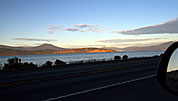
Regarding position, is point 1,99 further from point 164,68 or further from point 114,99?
point 164,68

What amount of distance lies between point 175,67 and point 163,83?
36 centimetres

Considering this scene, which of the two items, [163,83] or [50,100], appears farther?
[50,100]

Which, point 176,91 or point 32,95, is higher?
point 176,91

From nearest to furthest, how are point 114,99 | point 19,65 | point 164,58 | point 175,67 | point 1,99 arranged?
point 164,58 → point 175,67 → point 114,99 → point 1,99 → point 19,65

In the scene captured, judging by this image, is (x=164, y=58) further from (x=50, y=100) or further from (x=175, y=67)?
(x=50, y=100)

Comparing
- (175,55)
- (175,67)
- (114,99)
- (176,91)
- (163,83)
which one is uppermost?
(175,55)

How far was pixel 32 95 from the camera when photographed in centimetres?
736

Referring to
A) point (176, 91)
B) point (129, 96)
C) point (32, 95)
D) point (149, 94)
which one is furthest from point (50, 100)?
point (176, 91)

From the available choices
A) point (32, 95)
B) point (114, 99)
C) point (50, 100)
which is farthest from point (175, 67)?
point (32, 95)

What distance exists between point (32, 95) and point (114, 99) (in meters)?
3.39

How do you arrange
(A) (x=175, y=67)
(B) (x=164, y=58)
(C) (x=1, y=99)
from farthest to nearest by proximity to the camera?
1. (C) (x=1, y=99)
2. (A) (x=175, y=67)
3. (B) (x=164, y=58)

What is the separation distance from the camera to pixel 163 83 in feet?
5.96

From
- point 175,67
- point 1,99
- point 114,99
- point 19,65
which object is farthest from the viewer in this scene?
point 19,65

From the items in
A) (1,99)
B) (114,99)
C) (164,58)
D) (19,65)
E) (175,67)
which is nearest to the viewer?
(164,58)
